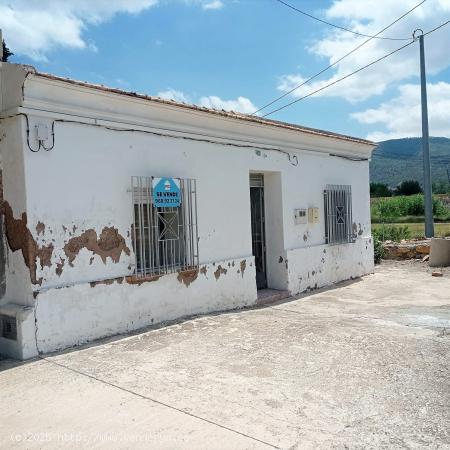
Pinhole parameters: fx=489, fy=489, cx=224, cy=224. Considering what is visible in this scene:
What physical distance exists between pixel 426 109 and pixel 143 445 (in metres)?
13.6

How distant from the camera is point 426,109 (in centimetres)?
1428

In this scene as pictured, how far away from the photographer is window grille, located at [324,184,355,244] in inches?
402

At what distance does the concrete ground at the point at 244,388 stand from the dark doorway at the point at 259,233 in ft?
7.79

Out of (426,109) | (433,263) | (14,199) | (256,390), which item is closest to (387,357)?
(256,390)

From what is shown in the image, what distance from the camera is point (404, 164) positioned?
93.2 metres

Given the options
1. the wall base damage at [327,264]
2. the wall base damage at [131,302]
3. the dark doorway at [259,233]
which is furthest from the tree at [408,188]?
the wall base damage at [131,302]

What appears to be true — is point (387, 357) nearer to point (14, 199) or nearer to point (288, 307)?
point (288, 307)

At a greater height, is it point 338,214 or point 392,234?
point 338,214

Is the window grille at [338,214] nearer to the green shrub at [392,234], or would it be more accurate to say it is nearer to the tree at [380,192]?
the green shrub at [392,234]

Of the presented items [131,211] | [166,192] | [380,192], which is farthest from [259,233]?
[380,192]

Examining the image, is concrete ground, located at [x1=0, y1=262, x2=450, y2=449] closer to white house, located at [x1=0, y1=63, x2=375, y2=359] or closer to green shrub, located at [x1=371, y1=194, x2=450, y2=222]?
white house, located at [x1=0, y1=63, x2=375, y2=359]

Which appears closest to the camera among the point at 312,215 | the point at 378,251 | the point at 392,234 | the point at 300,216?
the point at 300,216

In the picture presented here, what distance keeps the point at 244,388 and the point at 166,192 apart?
127 inches

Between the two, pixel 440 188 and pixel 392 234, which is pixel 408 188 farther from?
pixel 392 234
